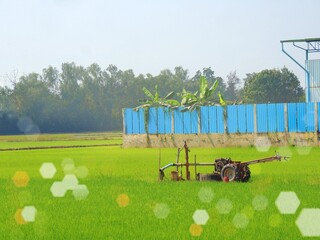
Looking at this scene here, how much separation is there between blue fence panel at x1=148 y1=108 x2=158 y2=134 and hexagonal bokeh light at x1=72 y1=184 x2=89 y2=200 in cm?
2605

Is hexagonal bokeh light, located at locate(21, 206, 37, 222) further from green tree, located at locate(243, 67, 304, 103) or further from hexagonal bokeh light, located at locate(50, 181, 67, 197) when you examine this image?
green tree, located at locate(243, 67, 304, 103)

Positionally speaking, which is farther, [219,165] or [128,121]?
[128,121]

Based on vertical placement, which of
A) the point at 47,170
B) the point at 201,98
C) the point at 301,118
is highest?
the point at 201,98

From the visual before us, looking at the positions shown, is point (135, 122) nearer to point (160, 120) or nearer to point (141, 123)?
point (141, 123)

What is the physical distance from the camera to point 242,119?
1554 inches

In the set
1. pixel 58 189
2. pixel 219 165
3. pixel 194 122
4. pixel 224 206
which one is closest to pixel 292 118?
pixel 194 122

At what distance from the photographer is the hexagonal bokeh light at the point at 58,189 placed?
607 inches

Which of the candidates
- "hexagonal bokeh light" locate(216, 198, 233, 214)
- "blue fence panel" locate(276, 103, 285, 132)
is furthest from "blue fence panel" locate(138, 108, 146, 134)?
"hexagonal bokeh light" locate(216, 198, 233, 214)

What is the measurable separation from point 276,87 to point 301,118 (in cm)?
6433

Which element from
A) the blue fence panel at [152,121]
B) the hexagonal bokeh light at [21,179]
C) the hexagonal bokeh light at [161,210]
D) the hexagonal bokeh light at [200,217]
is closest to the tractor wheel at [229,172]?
the hexagonal bokeh light at [161,210]

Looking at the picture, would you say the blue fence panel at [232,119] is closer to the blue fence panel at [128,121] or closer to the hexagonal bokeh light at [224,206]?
the blue fence panel at [128,121]

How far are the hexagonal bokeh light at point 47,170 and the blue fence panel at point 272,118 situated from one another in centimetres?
1568

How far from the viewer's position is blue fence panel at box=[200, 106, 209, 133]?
41.1 meters

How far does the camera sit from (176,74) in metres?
152
